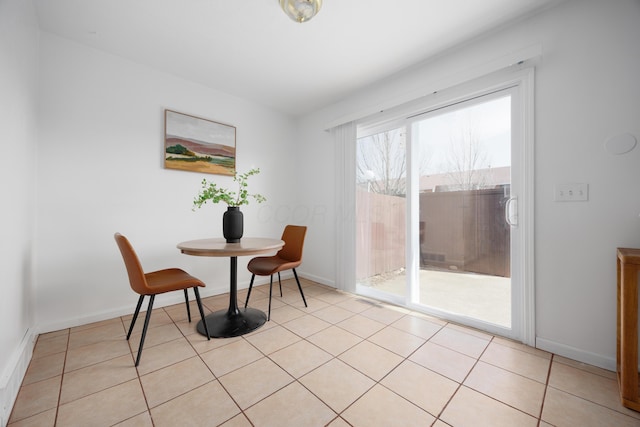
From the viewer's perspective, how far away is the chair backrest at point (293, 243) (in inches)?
110

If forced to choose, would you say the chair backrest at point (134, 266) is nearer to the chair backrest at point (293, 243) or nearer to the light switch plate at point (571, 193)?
the chair backrest at point (293, 243)

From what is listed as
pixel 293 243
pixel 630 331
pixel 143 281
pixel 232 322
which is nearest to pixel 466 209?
pixel 630 331

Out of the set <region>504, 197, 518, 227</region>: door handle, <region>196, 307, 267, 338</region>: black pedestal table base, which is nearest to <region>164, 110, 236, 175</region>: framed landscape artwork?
<region>196, 307, 267, 338</region>: black pedestal table base

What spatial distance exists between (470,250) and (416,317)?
2.72 feet

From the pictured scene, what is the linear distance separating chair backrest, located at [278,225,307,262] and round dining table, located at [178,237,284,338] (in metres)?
0.54

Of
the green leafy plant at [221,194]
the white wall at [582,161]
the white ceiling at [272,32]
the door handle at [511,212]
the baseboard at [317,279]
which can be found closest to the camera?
the white wall at [582,161]

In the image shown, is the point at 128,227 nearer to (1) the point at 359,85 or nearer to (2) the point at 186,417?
(2) the point at 186,417

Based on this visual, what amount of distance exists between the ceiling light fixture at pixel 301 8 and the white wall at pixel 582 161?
145cm

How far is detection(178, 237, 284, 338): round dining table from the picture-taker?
1879mm

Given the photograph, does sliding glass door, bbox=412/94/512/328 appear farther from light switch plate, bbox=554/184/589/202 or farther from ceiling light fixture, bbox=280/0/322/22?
Answer: ceiling light fixture, bbox=280/0/322/22

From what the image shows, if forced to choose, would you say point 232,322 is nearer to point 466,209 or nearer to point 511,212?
point 466,209

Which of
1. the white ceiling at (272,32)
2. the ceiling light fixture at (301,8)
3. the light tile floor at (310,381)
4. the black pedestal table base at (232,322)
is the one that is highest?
the white ceiling at (272,32)

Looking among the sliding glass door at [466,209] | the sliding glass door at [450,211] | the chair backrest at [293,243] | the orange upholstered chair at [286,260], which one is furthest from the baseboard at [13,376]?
the sliding glass door at [466,209]

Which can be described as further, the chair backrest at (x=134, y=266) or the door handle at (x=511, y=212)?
the door handle at (x=511, y=212)
